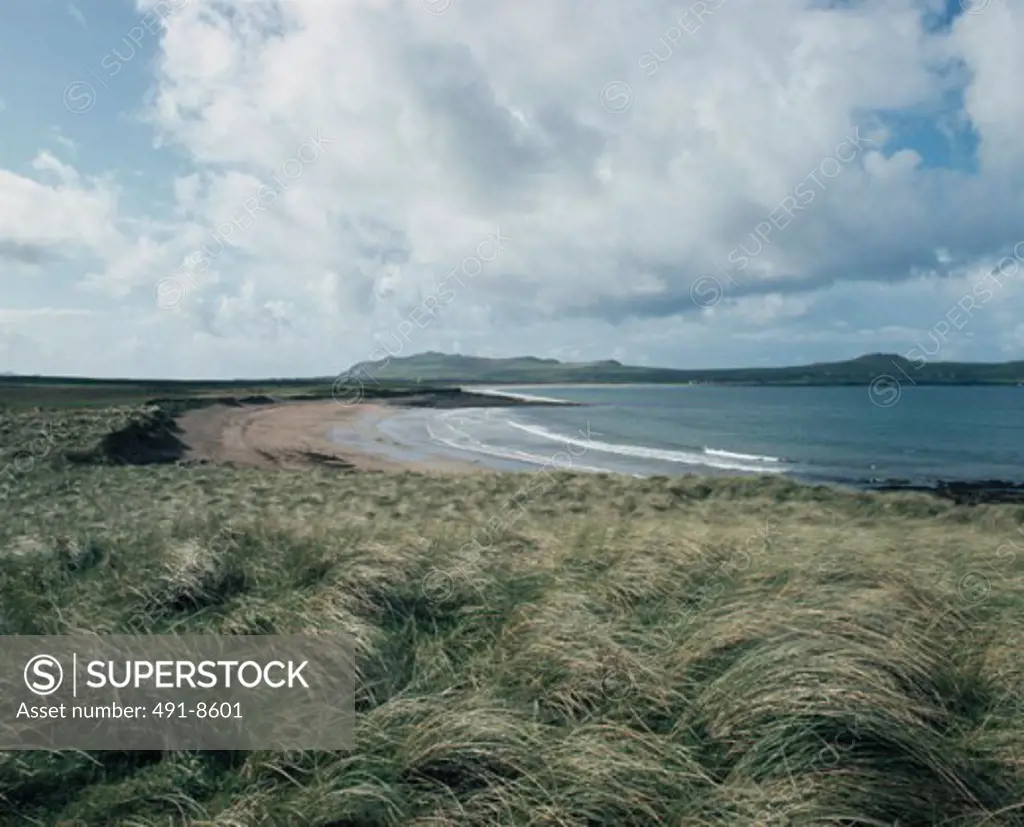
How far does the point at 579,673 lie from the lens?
12.1 feet

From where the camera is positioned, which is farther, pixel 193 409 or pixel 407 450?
pixel 193 409

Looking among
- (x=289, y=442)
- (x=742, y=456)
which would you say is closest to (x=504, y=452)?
(x=289, y=442)

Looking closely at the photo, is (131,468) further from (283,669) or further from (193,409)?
(193,409)

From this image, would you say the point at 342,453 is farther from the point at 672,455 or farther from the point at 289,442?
the point at 672,455

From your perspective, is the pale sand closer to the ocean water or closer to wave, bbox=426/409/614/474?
the ocean water

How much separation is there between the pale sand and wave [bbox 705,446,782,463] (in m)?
12.3

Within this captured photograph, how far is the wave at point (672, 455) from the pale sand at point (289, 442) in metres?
8.89

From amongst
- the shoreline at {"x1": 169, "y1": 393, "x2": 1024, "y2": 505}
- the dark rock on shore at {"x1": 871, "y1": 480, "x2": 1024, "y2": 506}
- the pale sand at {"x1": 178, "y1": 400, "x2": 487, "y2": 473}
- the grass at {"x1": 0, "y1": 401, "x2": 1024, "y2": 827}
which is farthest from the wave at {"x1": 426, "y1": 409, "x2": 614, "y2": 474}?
the grass at {"x1": 0, "y1": 401, "x2": 1024, "y2": 827}

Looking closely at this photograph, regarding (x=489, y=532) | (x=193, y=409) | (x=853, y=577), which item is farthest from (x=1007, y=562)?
(x=193, y=409)

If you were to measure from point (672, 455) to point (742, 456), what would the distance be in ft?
11.4

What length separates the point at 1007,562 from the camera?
603 centimetres

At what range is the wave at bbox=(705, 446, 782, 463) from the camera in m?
30.7

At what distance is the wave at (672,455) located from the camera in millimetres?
27703

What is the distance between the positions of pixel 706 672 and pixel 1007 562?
12.4 ft
